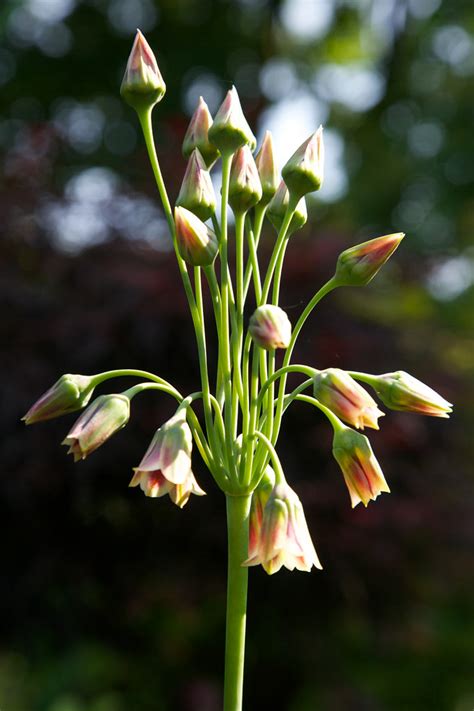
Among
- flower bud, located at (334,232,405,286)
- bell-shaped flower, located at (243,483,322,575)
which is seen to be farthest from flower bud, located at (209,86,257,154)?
bell-shaped flower, located at (243,483,322,575)

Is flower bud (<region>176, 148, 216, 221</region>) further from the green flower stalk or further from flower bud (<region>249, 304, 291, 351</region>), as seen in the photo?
flower bud (<region>249, 304, 291, 351</region>)

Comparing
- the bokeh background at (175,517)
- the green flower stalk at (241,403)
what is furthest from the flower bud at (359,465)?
the bokeh background at (175,517)

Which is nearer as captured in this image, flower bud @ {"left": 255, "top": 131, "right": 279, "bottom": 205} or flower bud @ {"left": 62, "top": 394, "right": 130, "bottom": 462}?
flower bud @ {"left": 62, "top": 394, "right": 130, "bottom": 462}

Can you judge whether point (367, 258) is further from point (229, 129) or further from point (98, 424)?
point (98, 424)

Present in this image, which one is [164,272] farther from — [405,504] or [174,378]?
[405,504]

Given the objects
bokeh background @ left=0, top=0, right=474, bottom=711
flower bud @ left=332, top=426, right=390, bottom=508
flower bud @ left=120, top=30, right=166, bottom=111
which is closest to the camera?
flower bud @ left=332, top=426, right=390, bottom=508

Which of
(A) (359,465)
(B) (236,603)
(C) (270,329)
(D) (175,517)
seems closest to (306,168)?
(C) (270,329)
